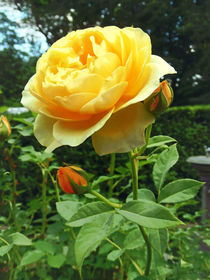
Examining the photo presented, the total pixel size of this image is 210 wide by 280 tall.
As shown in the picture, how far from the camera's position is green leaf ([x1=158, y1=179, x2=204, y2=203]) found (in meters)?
0.32

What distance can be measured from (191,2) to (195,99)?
1.34 m

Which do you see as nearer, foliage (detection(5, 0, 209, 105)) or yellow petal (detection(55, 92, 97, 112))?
yellow petal (detection(55, 92, 97, 112))

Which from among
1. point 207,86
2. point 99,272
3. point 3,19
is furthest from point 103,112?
point 207,86

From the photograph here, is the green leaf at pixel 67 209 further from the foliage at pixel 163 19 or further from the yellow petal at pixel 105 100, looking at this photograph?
the foliage at pixel 163 19

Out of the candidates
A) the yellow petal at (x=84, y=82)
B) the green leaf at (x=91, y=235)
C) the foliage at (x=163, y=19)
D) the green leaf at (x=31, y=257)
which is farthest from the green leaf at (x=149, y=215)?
the foliage at (x=163, y=19)

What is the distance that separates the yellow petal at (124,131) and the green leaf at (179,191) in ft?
0.36

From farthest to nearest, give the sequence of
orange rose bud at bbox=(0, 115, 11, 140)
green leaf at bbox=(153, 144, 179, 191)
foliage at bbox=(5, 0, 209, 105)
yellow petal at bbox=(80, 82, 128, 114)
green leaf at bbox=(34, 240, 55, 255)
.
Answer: foliage at bbox=(5, 0, 209, 105) → green leaf at bbox=(34, 240, 55, 255) → orange rose bud at bbox=(0, 115, 11, 140) → green leaf at bbox=(153, 144, 179, 191) → yellow petal at bbox=(80, 82, 128, 114)

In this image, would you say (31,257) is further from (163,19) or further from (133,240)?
(163,19)

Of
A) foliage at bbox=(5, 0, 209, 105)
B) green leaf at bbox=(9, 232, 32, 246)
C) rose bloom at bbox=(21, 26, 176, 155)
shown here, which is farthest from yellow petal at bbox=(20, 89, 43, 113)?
foliage at bbox=(5, 0, 209, 105)

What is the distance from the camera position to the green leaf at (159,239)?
31 cm

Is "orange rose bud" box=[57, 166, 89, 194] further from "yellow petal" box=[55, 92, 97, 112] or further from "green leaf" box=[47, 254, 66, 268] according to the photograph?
"green leaf" box=[47, 254, 66, 268]

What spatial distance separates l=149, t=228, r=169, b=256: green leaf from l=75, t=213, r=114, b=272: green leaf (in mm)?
68

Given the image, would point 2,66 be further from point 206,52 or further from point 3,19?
point 206,52

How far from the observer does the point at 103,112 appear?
0.84 ft
